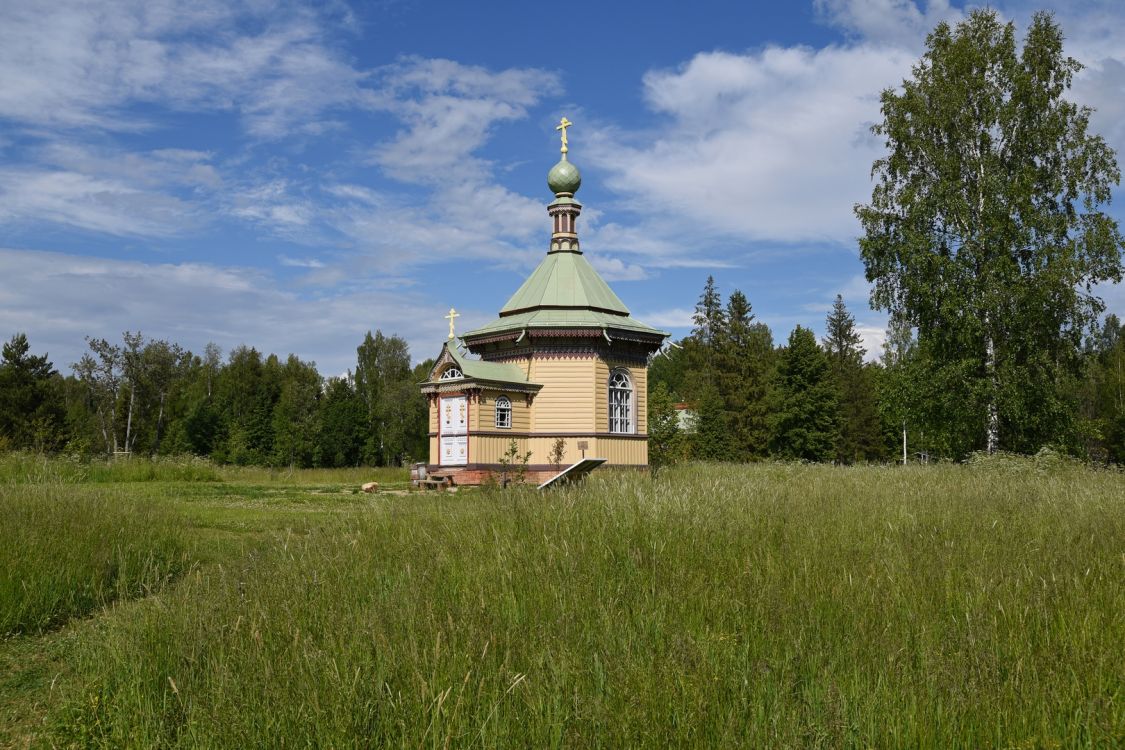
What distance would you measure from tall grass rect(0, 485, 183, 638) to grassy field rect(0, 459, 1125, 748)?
0.05 metres

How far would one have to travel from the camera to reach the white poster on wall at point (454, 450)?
23.2 meters

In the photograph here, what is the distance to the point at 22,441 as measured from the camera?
39656 mm

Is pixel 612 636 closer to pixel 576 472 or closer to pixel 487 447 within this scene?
pixel 576 472

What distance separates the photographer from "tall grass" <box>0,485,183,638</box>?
6.07 m

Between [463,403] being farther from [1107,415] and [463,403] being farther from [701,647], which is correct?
[1107,415]

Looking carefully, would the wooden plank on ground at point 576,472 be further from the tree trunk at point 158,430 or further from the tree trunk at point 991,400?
the tree trunk at point 158,430

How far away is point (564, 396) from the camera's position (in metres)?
24.2

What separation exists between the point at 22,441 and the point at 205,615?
42.7 m

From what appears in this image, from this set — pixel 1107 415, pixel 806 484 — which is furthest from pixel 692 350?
pixel 806 484

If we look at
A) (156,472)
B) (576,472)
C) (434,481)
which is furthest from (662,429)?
(576,472)

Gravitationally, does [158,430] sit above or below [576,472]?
above

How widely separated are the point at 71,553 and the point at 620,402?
19.4 m

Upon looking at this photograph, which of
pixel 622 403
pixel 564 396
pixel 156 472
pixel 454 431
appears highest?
pixel 564 396

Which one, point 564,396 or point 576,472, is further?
point 564,396
